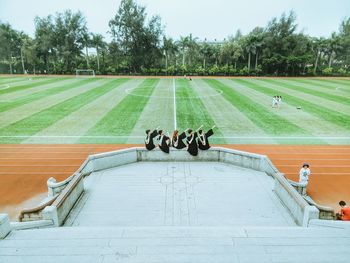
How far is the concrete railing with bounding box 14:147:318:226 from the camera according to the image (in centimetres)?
747

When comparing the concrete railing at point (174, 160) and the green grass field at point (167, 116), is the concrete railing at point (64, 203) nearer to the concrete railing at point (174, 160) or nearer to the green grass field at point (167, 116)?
the concrete railing at point (174, 160)

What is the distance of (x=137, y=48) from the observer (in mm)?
63062

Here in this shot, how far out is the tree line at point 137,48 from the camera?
6088cm

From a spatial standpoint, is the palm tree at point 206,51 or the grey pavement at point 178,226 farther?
the palm tree at point 206,51

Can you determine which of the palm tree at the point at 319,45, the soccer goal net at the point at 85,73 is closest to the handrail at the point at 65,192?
the soccer goal net at the point at 85,73

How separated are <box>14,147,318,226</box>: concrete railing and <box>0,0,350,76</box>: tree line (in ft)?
162

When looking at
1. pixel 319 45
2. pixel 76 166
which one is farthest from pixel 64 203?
pixel 319 45

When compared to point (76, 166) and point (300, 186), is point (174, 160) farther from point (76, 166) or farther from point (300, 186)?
point (300, 186)

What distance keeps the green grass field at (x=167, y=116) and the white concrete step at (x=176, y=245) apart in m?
10.3

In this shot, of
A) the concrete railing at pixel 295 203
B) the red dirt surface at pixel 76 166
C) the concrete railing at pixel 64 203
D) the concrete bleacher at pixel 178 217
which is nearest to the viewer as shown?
the concrete bleacher at pixel 178 217

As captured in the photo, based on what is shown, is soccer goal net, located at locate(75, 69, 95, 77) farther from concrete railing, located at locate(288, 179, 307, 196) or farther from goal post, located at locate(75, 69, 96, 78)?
concrete railing, located at locate(288, 179, 307, 196)

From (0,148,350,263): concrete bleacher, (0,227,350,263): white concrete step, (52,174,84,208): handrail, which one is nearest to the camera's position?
(0,227,350,263): white concrete step

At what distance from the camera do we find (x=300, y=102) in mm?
27406

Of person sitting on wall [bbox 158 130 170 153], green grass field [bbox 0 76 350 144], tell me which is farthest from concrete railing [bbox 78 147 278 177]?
green grass field [bbox 0 76 350 144]
